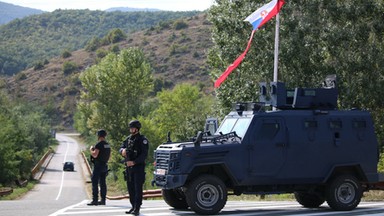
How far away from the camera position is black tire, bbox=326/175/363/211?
1591 cm

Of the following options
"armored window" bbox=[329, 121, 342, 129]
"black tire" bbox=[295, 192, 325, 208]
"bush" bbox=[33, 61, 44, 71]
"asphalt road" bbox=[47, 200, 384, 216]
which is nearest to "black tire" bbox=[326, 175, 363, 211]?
"asphalt road" bbox=[47, 200, 384, 216]

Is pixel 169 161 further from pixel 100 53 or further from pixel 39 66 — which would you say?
pixel 39 66

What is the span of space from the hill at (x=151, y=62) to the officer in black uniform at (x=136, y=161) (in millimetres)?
115026

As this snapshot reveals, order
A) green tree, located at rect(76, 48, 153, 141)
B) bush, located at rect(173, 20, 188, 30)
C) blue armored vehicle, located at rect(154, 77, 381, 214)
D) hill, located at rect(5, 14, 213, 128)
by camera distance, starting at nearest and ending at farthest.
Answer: blue armored vehicle, located at rect(154, 77, 381, 214)
green tree, located at rect(76, 48, 153, 141)
hill, located at rect(5, 14, 213, 128)
bush, located at rect(173, 20, 188, 30)

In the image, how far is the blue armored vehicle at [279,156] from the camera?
14.7 m

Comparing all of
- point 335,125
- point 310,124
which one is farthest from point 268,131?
point 335,125

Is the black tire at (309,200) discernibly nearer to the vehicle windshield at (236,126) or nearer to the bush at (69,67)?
the vehicle windshield at (236,126)

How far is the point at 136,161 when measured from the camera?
14.3 m

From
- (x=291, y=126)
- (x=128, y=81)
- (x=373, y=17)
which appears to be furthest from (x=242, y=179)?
(x=128, y=81)

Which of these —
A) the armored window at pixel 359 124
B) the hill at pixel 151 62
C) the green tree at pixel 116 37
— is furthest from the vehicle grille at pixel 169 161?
the green tree at pixel 116 37

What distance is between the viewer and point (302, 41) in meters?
32.4

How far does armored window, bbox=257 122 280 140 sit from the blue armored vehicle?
21mm

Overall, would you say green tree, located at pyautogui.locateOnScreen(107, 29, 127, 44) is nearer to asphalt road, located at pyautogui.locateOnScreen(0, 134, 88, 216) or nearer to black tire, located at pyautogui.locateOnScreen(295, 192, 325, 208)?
asphalt road, located at pyautogui.locateOnScreen(0, 134, 88, 216)

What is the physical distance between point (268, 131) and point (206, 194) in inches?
78.3
